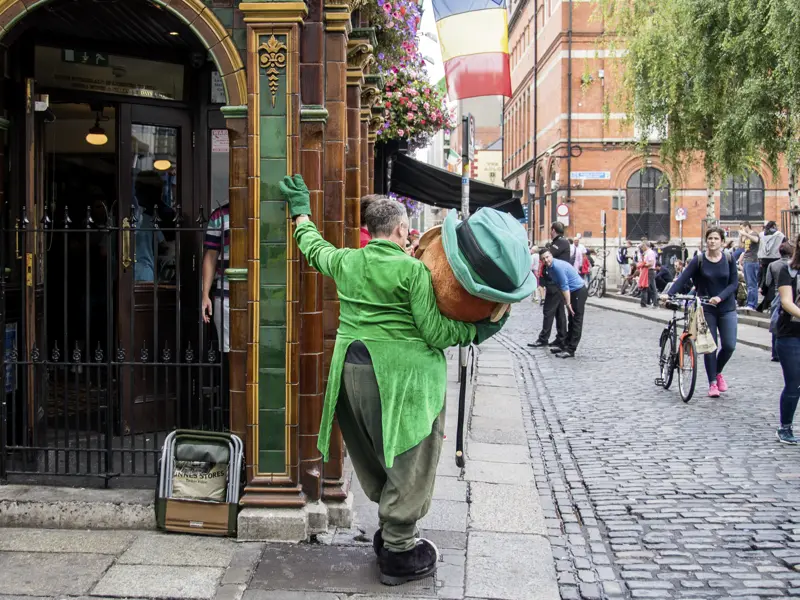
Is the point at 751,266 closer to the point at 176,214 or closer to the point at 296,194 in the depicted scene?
the point at 176,214

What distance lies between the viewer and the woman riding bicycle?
31.4 feet

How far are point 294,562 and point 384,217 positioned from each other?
1827mm

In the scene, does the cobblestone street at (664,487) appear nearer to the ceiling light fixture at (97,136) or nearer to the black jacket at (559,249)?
the black jacket at (559,249)

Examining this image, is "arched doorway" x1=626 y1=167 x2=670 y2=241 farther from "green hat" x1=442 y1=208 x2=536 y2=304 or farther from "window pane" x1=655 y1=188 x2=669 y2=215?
"green hat" x1=442 y1=208 x2=536 y2=304

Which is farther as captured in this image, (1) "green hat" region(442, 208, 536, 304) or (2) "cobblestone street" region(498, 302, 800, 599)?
(2) "cobblestone street" region(498, 302, 800, 599)

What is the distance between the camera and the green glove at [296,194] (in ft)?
15.5

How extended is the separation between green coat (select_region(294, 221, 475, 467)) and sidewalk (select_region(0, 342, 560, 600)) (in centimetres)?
66

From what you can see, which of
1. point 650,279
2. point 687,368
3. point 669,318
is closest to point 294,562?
point 687,368

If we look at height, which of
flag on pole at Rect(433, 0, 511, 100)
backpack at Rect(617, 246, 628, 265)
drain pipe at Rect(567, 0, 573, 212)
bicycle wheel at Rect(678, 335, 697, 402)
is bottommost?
bicycle wheel at Rect(678, 335, 697, 402)

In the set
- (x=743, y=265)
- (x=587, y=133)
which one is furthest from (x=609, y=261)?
(x=743, y=265)

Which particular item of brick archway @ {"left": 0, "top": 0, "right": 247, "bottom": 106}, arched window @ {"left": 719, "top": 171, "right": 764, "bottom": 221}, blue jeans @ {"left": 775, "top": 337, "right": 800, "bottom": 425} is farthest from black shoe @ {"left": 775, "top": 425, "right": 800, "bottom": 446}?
arched window @ {"left": 719, "top": 171, "right": 764, "bottom": 221}

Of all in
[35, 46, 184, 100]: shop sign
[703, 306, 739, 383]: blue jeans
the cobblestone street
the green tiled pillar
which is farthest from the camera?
[703, 306, 739, 383]: blue jeans

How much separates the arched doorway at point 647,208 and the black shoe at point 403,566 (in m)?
39.5

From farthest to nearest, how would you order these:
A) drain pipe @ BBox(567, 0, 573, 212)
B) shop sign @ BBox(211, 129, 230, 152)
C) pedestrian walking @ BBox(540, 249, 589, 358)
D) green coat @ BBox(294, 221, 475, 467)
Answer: drain pipe @ BBox(567, 0, 573, 212) < pedestrian walking @ BBox(540, 249, 589, 358) < shop sign @ BBox(211, 129, 230, 152) < green coat @ BBox(294, 221, 475, 467)
